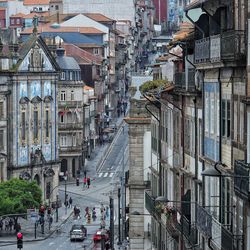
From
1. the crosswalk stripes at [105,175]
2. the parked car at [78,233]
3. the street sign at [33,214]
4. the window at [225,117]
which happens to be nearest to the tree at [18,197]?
the street sign at [33,214]

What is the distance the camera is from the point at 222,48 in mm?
30531

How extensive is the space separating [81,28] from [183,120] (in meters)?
141

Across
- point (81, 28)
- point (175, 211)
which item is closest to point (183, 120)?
Result: point (175, 211)

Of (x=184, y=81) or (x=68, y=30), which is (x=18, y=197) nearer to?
(x=184, y=81)

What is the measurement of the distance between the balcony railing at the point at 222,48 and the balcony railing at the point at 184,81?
11.8 ft

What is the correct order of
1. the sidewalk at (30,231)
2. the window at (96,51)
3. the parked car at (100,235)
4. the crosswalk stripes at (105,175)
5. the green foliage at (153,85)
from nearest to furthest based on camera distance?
the green foliage at (153,85)
the parked car at (100,235)
the sidewalk at (30,231)
the crosswalk stripes at (105,175)
the window at (96,51)

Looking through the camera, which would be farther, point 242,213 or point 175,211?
point 175,211

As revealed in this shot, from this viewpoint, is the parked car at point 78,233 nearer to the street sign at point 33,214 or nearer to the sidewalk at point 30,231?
the street sign at point 33,214

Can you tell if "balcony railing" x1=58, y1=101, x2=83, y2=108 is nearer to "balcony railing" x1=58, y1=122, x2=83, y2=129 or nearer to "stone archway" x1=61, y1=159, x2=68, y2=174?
"balcony railing" x1=58, y1=122, x2=83, y2=129

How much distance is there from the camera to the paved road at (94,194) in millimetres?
86537

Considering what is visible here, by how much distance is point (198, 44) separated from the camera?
34188 mm

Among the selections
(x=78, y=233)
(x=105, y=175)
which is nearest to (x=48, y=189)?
(x=105, y=175)

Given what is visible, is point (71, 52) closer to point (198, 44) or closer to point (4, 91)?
point (4, 91)

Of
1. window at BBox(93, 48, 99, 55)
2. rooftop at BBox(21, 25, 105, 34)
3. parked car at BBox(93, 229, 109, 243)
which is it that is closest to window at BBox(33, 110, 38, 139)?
parked car at BBox(93, 229, 109, 243)
